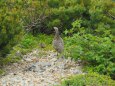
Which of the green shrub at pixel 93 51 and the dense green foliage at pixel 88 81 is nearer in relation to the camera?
the dense green foliage at pixel 88 81

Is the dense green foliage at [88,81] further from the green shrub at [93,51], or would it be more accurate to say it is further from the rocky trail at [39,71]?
the green shrub at [93,51]

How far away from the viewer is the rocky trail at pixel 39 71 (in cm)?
833

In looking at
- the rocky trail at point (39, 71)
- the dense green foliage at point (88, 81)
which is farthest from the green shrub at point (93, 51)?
the dense green foliage at point (88, 81)

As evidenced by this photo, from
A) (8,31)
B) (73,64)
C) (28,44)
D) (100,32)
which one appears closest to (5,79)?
(8,31)

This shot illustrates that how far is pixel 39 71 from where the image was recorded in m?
9.02

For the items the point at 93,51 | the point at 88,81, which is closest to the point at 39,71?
the point at 93,51

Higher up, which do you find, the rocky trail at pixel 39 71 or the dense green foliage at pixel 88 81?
the dense green foliage at pixel 88 81

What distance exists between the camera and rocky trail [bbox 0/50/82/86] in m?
8.33

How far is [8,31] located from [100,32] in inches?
147

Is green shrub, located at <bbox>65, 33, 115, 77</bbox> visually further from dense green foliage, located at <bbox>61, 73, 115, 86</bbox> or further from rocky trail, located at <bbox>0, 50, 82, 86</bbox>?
dense green foliage, located at <bbox>61, 73, 115, 86</bbox>

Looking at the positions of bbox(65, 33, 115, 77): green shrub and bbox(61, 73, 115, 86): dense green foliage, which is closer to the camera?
bbox(61, 73, 115, 86): dense green foliage

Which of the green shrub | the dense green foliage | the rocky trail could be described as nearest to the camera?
the dense green foliage

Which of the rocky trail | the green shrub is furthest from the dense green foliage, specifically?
the green shrub

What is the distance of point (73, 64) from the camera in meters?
9.32
